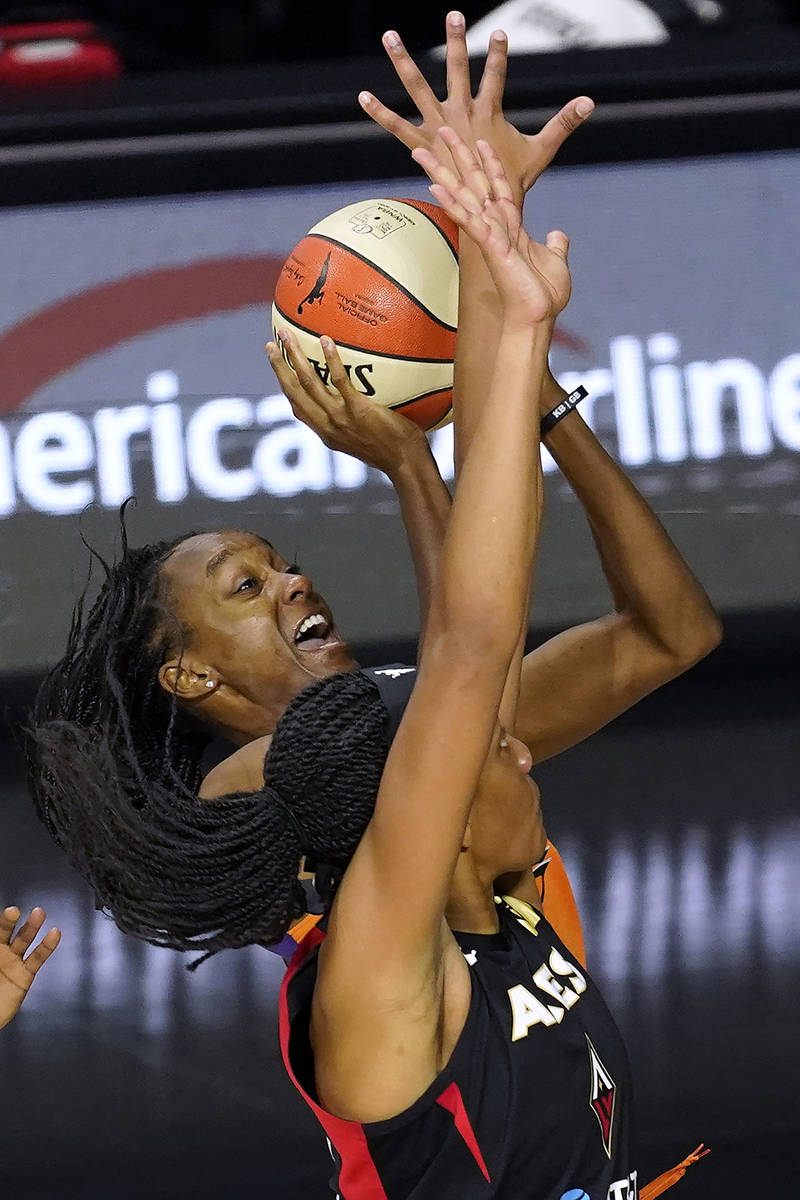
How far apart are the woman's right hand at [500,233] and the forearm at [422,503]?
421 mm

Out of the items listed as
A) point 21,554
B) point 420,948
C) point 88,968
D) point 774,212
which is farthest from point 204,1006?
point 774,212

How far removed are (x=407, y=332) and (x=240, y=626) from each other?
42 cm

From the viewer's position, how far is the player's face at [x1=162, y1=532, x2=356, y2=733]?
181 centimetres

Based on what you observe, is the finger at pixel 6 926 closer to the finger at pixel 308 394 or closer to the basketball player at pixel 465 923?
the basketball player at pixel 465 923

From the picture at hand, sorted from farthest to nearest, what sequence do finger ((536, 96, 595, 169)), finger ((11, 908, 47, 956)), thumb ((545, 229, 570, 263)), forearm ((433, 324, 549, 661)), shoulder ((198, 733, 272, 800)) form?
finger ((11, 908, 47, 956))
shoulder ((198, 733, 272, 800))
finger ((536, 96, 595, 169))
thumb ((545, 229, 570, 263))
forearm ((433, 324, 549, 661))

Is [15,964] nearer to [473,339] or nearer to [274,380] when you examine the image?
[473,339]

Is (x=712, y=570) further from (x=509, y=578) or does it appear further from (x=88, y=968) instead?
(x=509, y=578)

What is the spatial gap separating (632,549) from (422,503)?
0.30 meters

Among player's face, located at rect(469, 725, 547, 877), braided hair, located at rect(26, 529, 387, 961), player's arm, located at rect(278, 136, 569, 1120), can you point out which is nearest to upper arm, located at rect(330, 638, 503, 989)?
player's arm, located at rect(278, 136, 569, 1120)

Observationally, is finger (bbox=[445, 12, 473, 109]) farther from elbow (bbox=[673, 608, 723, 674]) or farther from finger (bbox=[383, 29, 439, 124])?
elbow (bbox=[673, 608, 723, 674])

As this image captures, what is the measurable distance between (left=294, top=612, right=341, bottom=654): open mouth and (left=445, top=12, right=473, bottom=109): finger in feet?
1.87

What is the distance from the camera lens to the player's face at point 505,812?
5.40ft

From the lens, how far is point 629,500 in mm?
1981

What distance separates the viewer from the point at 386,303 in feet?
6.48
